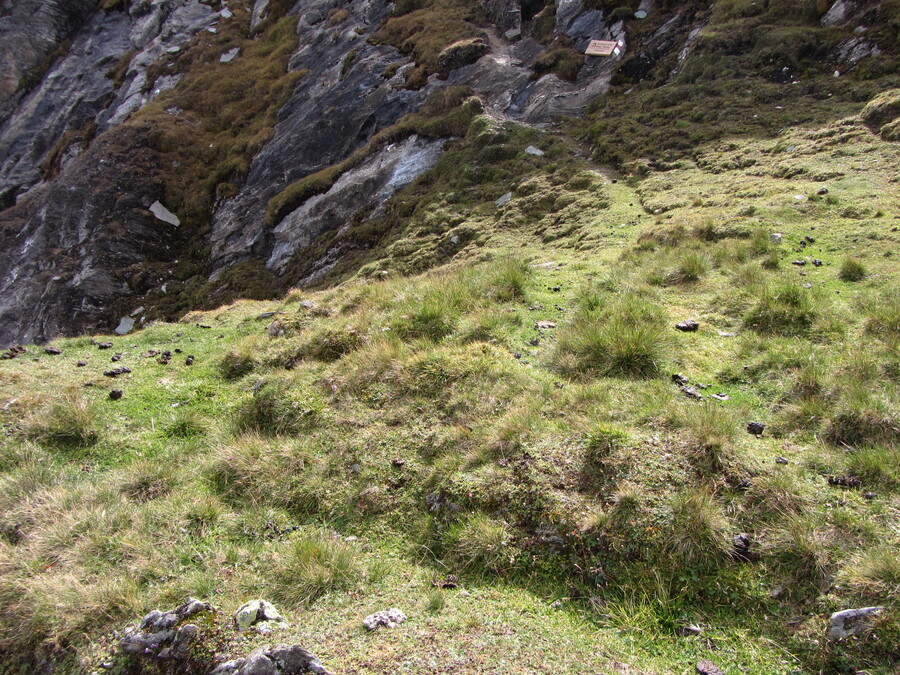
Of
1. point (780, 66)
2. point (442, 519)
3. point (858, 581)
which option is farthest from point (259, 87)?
point (858, 581)

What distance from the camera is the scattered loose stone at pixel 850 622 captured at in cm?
350

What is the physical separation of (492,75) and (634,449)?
2915cm

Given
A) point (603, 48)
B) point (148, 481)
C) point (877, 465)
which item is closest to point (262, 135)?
point (603, 48)

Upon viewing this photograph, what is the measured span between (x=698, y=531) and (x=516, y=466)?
1.93 metres

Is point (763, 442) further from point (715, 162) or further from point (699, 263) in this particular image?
point (715, 162)

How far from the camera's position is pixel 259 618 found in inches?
167

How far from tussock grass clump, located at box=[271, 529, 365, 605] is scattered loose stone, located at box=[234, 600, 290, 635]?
0.27 metres

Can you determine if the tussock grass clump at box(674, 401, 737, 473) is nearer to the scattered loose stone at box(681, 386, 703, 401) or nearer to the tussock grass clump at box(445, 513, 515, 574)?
the scattered loose stone at box(681, 386, 703, 401)

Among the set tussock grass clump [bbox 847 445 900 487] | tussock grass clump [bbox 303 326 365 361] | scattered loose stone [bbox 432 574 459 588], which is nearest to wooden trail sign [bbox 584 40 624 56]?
tussock grass clump [bbox 303 326 365 361]

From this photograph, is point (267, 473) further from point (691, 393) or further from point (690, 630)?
point (691, 393)

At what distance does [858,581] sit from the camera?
374 cm

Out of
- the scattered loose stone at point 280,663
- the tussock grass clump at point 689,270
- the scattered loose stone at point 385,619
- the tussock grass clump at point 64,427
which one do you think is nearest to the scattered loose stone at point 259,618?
the scattered loose stone at point 280,663

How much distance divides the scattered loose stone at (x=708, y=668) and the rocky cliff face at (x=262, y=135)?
2099 cm

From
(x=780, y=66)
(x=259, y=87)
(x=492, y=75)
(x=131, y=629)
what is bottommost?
(x=131, y=629)
